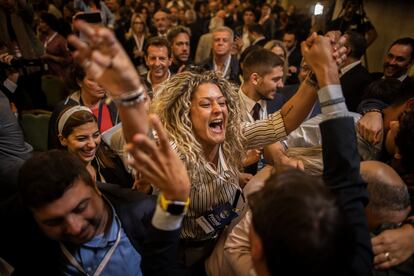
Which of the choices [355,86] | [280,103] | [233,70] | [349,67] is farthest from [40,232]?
[233,70]

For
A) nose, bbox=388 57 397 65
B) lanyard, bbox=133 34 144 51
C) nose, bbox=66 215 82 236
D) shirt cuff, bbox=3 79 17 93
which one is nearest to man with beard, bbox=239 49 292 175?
nose, bbox=388 57 397 65

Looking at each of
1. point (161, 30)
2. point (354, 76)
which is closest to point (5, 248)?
point (354, 76)

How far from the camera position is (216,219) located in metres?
1.66

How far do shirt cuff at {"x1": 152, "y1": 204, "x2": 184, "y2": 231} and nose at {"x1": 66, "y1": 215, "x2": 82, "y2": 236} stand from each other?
334 mm

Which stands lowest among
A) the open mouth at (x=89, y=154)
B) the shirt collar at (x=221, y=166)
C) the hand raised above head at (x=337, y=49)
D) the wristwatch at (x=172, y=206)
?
the shirt collar at (x=221, y=166)

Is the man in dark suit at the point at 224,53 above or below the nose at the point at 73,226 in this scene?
above

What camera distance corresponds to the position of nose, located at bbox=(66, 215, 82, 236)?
3.79 feet

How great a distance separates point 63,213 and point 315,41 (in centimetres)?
112

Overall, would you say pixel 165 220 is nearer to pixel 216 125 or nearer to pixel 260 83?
pixel 216 125

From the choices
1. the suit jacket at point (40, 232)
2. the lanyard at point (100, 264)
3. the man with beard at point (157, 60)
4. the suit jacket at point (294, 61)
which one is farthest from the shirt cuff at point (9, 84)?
the suit jacket at point (294, 61)

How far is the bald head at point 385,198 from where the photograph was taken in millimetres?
→ 1191

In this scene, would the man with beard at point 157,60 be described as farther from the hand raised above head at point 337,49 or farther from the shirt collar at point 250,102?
the hand raised above head at point 337,49

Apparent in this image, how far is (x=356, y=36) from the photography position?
139 inches

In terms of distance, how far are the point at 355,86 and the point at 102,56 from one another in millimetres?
3153
